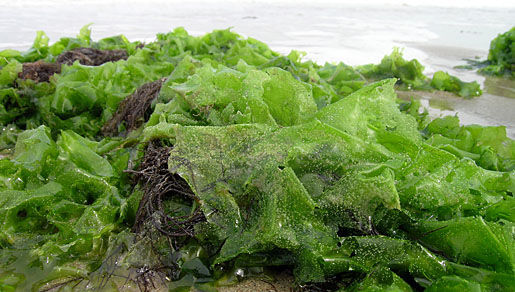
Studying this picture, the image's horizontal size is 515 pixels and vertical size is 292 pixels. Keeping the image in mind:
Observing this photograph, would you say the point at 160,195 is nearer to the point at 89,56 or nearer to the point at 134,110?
the point at 134,110

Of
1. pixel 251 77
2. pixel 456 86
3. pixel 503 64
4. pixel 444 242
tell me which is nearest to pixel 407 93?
pixel 456 86

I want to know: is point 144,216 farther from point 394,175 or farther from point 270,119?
point 394,175

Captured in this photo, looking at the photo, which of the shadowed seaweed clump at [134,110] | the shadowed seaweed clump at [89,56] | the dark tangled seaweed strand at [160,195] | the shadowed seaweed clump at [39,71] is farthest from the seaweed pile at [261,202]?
the shadowed seaweed clump at [89,56]

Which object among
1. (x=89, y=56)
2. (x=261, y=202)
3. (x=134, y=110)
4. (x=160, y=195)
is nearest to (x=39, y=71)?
(x=89, y=56)

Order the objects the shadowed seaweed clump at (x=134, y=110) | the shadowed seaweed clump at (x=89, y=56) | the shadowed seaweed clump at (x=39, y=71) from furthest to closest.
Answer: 1. the shadowed seaweed clump at (x=89, y=56)
2. the shadowed seaweed clump at (x=39, y=71)
3. the shadowed seaweed clump at (x=134, y=110)

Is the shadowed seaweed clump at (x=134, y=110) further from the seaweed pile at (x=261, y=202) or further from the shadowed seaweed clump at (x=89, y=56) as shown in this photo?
the shadowed seaweed clump at (x=89, y=56)

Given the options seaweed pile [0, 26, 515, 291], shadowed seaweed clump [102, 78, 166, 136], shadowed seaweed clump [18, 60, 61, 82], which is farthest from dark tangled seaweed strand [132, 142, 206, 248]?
shadowed seaweed clump [18, 60, 61, 82]
